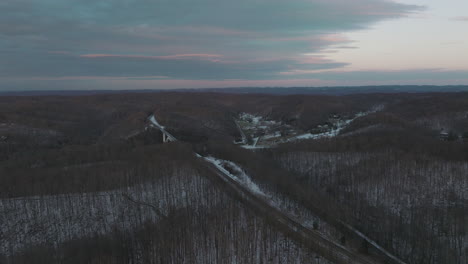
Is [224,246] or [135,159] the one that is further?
[135,159]

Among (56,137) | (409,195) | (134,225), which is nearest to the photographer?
(134,225)

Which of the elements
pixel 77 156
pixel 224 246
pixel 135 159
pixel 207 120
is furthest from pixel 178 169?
pixel 207 120

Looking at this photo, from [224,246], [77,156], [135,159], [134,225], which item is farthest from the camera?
[77,156]

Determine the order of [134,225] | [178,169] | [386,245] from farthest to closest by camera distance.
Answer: [178,169]
[134,225]
[386,245]

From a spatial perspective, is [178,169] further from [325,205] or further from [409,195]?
[409,195]

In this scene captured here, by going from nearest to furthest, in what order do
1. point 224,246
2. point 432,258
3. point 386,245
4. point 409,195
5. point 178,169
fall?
point 224,246
point 432,258
point 386,245
point 409,195
point 178,169

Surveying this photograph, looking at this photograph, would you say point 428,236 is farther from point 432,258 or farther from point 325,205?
point 325,205

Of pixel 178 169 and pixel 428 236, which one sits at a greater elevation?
pixel 178 169

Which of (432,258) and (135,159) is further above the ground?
(135,159)

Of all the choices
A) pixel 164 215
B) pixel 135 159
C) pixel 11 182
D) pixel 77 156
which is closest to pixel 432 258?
pixel 164 215
